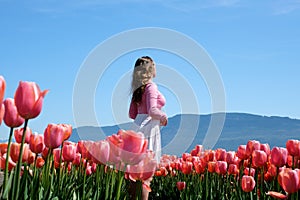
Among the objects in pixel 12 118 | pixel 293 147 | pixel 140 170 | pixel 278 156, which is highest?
pixel 293 147

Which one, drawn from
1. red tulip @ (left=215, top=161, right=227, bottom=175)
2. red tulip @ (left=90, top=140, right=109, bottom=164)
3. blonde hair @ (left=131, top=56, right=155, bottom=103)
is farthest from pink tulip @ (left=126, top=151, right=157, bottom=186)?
blonde hair @ (left=131, top=56, right=155, bottom=103)

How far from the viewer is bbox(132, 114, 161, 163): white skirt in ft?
21.4

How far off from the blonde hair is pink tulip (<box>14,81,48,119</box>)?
4.41 meters

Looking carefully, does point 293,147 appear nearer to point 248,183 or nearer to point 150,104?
point 248,183

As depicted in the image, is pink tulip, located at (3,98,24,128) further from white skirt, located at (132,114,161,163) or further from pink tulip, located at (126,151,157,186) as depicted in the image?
white skirt, located at (132,114,161,163)

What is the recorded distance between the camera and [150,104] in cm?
654

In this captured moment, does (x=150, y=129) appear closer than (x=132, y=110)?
Yes

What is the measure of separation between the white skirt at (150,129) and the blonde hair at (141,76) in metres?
0.29

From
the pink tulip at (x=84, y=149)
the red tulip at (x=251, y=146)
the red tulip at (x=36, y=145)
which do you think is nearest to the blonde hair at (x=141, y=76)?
the red tulip at (x=251, y=146)

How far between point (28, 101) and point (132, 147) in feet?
2.66

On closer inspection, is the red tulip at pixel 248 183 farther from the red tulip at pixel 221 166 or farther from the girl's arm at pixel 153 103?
the girl's arm at pixel 153 103

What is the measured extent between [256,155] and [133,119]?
2305mm

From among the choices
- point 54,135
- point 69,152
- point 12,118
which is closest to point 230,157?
point 69,152

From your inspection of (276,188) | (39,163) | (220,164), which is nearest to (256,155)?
(276,188)
